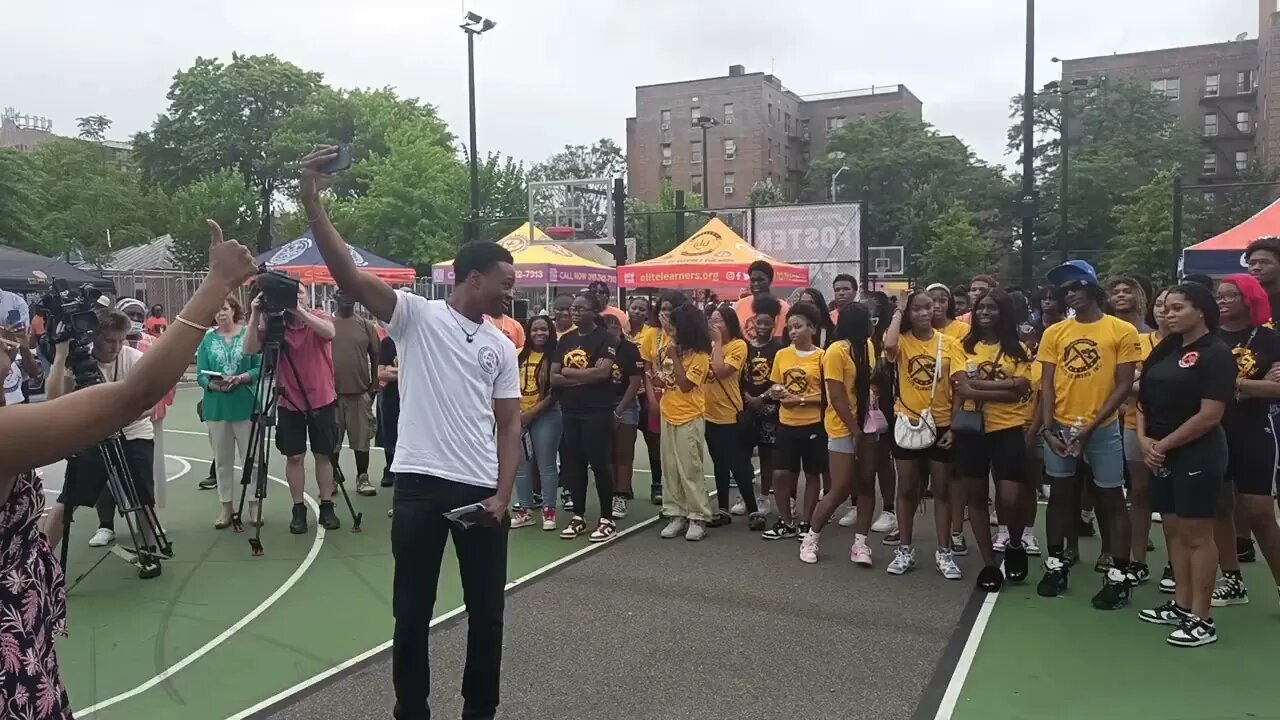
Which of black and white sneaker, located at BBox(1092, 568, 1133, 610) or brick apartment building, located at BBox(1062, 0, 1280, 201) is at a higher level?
brick apartment building, located at BBox(1062, 0, 1280, 201)

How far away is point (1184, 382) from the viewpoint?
470 cm

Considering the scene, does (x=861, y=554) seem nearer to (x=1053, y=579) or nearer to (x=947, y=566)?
(x=947, y=566)

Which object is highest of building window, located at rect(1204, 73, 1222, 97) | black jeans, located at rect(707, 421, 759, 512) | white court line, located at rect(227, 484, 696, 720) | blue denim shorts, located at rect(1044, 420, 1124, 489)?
building window, located at rect(1204, 73, 1222, 97)

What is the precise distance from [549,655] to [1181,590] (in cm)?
346

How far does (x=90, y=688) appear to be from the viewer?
4.48 meters

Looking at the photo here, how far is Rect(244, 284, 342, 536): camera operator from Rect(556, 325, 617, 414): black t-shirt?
193 centimetres

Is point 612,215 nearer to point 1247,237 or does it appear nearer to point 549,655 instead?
point 1247,237

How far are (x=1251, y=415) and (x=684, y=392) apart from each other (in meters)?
3.69

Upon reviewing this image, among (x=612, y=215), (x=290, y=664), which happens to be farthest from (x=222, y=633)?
(x=612, y=215)

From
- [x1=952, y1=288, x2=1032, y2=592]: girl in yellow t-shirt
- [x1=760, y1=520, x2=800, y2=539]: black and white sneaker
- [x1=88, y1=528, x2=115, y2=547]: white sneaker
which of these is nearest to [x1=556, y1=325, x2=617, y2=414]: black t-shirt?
Answer: [x1=760, y1=520, x2=800, y2=539]: black and white sneaker

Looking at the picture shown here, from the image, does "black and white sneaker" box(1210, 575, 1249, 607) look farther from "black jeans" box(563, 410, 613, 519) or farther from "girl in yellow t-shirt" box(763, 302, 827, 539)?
"black jeans" box(563, 410, 613, 519)

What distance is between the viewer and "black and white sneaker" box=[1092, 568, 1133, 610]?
214 inches

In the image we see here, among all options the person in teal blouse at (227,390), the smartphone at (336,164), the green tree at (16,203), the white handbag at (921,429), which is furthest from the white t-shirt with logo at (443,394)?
the green tree at (16,203)

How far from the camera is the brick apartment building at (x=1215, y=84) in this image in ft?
197
